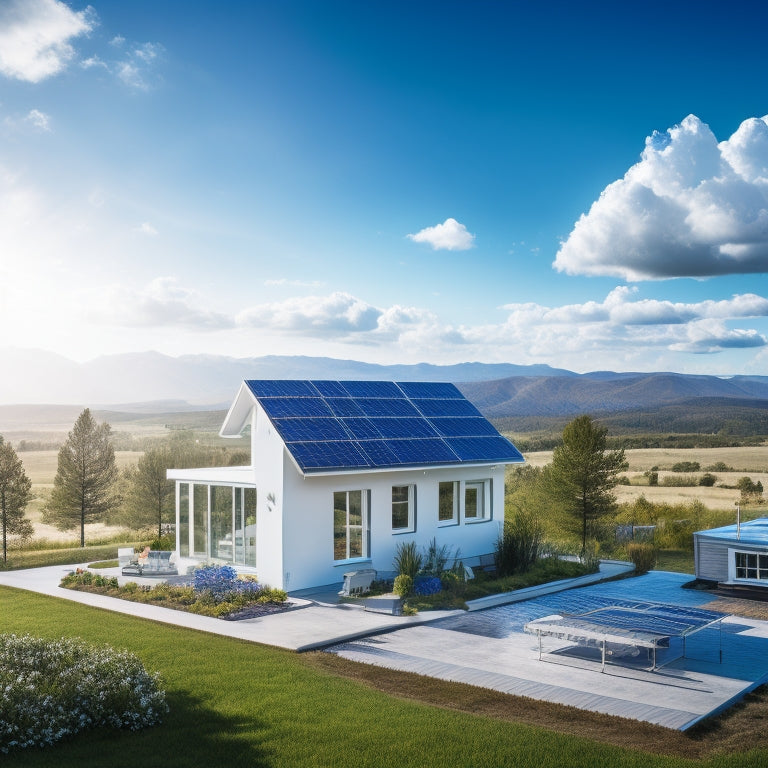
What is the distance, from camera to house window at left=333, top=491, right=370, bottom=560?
61.0ft

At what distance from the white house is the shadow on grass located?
26.8 feet

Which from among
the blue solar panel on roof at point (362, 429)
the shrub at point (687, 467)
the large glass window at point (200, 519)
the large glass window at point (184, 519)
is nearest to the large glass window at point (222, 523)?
the large glass window at point (200, 519)

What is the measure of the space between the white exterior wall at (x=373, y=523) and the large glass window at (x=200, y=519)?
3.39 m

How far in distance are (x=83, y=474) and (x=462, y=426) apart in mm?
18378

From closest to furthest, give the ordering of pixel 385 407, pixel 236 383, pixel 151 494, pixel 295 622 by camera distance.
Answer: pixel 295 622
pixel 385 407
pixel 151 494
pixel 236 383

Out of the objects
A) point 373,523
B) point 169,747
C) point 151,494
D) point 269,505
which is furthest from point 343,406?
point 151,494

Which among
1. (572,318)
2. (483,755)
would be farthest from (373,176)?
(572,318)

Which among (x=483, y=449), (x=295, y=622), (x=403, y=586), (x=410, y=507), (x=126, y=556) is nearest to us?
(x=295, y=622)

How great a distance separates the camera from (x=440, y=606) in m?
16.4

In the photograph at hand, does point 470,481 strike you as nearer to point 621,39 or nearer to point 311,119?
point 621,39

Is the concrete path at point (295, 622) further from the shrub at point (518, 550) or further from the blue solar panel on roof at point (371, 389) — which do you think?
the blue solar panel on roof at point (371, 389)

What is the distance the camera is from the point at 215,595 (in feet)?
53.8

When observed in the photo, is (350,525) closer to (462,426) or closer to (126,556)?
(462,426)

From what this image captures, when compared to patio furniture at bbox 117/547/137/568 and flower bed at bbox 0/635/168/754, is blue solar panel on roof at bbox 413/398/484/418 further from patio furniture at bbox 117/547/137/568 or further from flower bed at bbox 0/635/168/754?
flower bed at bbox 0/635/168/754
